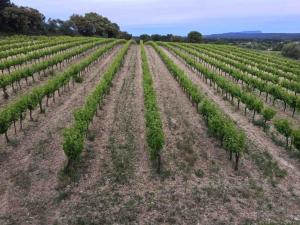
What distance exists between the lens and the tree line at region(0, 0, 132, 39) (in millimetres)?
86094

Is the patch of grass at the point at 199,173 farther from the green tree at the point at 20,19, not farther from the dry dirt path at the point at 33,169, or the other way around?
the green tree at the point at 20,19

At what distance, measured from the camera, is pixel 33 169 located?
1655cm

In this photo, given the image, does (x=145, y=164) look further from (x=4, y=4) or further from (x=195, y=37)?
(x=195, y=37)

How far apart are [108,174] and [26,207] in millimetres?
3793

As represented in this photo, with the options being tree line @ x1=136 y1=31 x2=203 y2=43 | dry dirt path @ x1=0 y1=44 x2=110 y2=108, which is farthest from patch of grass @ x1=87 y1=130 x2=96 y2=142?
tree line @ x1=136 y1=31 x2=203 y2=43

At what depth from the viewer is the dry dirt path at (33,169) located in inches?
537

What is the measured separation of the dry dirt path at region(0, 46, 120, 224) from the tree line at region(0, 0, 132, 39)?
69.6 metres

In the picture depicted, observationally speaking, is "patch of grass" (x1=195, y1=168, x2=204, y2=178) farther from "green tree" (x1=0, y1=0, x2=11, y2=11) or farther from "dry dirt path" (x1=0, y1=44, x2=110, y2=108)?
"green tree" (x1=0, y1=0, x2=11, y2=11)

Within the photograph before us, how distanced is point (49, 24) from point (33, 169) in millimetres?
98163

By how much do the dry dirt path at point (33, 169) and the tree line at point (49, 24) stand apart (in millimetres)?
69599

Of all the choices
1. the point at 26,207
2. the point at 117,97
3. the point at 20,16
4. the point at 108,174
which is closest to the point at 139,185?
the point at 108,174

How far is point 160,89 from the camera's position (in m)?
32.8

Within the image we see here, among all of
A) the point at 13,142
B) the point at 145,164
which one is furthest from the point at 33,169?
the point at 145,164

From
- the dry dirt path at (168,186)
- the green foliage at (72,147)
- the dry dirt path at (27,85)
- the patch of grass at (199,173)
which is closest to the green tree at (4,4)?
the dry dirt path at (27,85)
